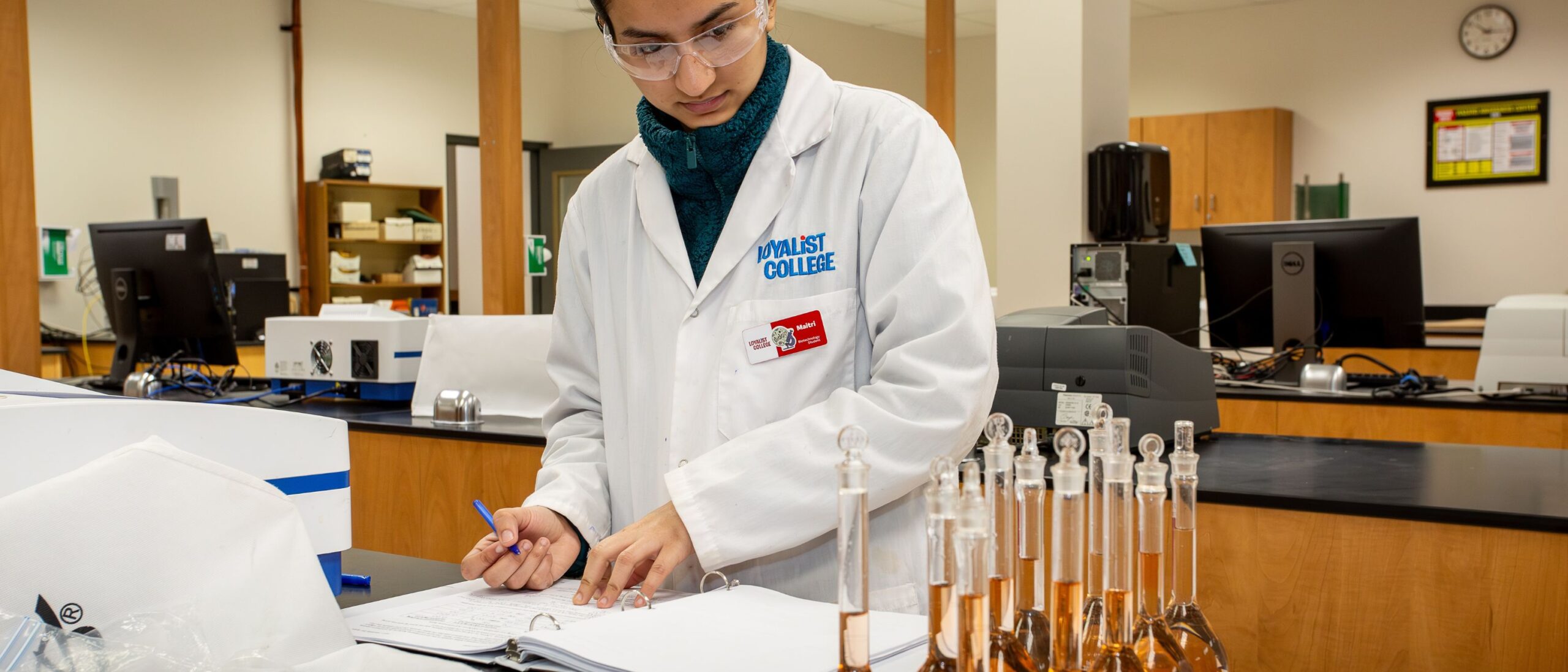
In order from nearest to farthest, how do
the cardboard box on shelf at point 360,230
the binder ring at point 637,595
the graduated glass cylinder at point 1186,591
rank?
the graduated glass cylinder at point 1186,591
the binder ring at point 637,595
the cardboard box on shelf at point 360,230

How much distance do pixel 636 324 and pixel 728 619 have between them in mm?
463

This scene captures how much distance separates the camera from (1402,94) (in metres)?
6.85

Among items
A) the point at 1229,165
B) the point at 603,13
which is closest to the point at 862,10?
the point at 1229,165

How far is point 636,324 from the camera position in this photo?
1305 millimetres

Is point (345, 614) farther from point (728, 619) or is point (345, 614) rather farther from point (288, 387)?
point (288, 387)

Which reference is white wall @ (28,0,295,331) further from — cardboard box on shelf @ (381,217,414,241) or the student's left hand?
the student's left hand

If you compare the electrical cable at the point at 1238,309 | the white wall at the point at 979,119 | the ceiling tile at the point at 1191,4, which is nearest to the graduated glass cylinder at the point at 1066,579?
the electrical cable at the point at 1238,309

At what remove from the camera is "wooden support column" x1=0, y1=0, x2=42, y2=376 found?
3.13 meters

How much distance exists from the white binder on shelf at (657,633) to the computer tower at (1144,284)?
2904 mm

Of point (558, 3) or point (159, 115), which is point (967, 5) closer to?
point (558, 3)

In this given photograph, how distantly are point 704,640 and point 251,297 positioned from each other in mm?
5168

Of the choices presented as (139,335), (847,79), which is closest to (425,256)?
(847,79)

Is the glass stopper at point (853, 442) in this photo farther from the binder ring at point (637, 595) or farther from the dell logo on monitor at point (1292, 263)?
the dell logo on monitor at point (1292, 263)

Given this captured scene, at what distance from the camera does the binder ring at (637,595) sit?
102 cm
